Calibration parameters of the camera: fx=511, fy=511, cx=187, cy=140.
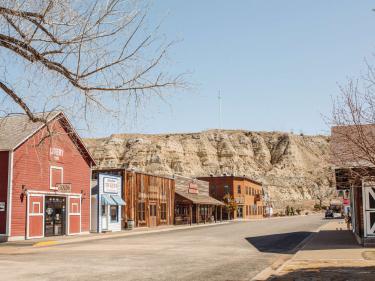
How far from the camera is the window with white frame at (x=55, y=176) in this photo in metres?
32.8

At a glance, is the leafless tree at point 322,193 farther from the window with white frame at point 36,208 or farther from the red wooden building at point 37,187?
the window with white frame at point 36,208

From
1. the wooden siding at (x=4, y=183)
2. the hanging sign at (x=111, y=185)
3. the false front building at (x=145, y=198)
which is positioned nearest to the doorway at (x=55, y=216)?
the wooden siding at (x=4, y=183)

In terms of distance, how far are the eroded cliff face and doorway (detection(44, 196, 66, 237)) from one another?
80.0 m

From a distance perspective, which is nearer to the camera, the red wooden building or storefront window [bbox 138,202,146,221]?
the red wooden building

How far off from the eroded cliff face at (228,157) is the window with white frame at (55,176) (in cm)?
8016

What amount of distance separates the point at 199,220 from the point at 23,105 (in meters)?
55.7

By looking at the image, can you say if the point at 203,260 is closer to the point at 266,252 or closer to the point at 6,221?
the point at 266,252

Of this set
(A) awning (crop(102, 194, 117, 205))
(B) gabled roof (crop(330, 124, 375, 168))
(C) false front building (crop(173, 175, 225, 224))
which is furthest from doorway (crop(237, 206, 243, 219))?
(B) gabled roof (crop(330, 124, 375, 168))

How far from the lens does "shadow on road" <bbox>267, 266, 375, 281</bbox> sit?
12469mm

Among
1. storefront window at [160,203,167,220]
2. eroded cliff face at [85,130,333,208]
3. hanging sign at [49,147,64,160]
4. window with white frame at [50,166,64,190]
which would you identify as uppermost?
eroded cliff face at [85,130,333,208]

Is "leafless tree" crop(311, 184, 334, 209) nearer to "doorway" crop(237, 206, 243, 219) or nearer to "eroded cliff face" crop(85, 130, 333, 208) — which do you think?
"eroded cliff face" crop(85, 130, 333, 208)

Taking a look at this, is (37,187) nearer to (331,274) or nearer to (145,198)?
(145,198)

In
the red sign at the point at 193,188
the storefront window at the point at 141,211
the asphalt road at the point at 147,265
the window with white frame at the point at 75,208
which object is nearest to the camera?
the asphalt road at the point at 147,265

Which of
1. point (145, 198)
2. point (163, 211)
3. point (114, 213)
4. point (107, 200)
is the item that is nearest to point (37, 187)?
point (107, 200)
